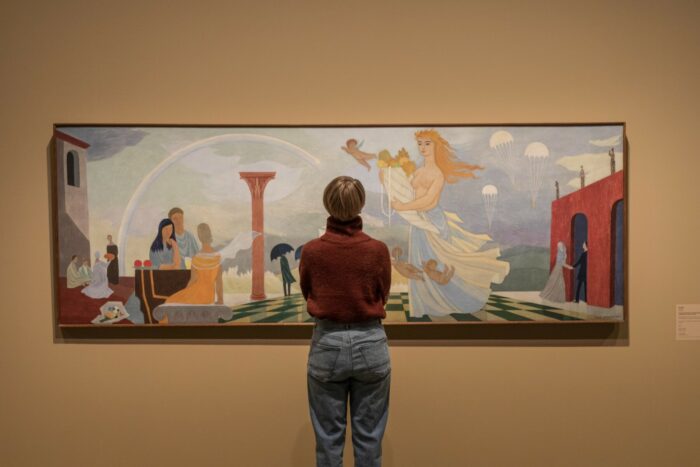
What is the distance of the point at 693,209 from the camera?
2197 millimetres

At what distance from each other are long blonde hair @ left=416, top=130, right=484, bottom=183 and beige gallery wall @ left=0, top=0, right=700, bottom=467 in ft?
0.37

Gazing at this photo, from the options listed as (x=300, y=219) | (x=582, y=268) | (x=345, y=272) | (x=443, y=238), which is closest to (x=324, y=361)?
(x=345, y=272)

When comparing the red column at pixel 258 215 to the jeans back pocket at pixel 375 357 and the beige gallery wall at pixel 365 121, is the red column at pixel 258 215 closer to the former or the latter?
the beige gallery wall at pixel 365 121

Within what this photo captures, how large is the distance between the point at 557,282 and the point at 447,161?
823 millimetres

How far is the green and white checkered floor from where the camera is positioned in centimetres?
213

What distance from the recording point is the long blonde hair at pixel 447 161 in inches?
83.3

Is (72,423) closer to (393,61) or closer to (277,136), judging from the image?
(277,136)

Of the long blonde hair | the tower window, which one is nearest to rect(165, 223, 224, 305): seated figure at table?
the tower window

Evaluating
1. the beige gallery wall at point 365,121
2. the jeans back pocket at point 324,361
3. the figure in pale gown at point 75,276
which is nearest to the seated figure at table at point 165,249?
the figure in pale gown at point 75,276

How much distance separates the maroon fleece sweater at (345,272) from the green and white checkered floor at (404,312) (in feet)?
1.68

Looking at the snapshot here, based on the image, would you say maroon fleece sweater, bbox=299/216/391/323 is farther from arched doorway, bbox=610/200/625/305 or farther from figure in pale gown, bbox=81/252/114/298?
arched doorway, bbox=610/200/625/305

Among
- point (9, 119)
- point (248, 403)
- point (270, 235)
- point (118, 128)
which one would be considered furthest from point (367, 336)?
point (9, 119)

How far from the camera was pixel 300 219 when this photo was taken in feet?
6.97

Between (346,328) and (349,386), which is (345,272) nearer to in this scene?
(346,328)
